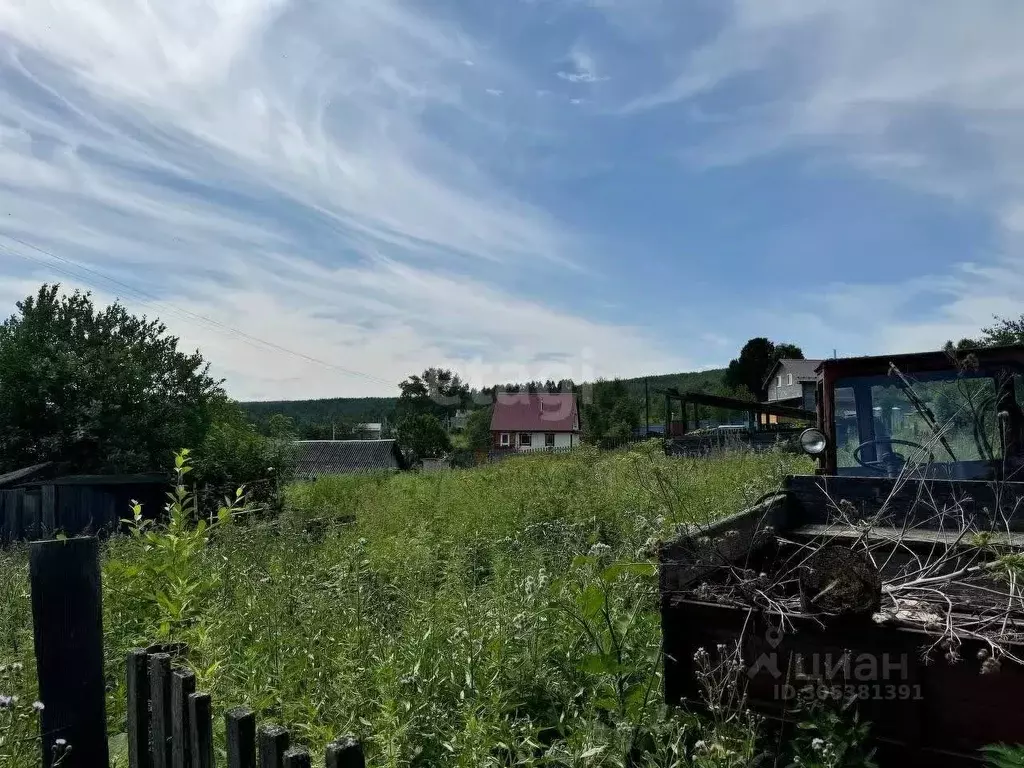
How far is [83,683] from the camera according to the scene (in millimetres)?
2201

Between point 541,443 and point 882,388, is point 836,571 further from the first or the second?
point 541,443

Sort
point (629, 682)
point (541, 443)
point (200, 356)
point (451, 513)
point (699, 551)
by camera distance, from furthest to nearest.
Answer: point (541, 443)
point (200, 356)
point (451, 513)
point (629, 682)
point (699, 551)

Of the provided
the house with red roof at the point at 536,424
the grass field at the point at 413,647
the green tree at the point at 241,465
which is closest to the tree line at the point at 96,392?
the green tree at the point at 241,465

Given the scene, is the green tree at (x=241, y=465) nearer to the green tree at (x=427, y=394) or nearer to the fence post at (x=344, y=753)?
the fence post at (x=344, y=753)

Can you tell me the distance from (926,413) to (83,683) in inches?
183

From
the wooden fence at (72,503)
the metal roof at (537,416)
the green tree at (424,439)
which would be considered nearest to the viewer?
the wooden fence at (72,503)

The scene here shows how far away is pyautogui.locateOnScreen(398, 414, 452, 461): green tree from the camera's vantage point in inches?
2778

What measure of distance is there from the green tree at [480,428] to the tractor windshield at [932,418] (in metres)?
66.0

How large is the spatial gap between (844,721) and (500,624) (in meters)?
1.62

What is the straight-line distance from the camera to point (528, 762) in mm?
2314

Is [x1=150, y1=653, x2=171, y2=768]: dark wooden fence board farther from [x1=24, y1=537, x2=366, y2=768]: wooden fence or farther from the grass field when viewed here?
the grass field

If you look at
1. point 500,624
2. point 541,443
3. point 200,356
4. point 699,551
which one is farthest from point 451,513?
point 541,443

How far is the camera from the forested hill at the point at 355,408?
74.1 metres

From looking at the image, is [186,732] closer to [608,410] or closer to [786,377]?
[608,410]
